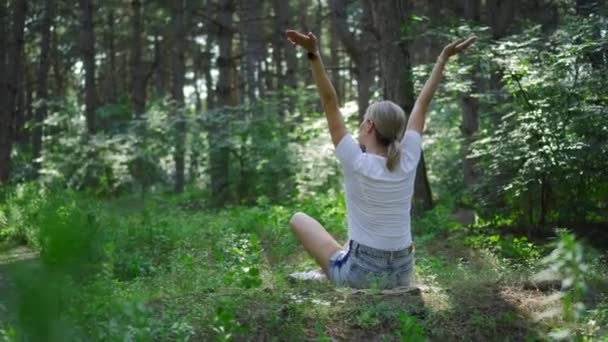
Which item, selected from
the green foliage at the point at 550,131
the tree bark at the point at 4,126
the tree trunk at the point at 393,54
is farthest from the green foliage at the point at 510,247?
the tree bark at the point at 4,126

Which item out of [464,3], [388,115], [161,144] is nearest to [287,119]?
[161,144]

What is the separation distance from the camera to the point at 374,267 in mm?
5344

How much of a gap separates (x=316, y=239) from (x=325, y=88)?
1206 millimetres

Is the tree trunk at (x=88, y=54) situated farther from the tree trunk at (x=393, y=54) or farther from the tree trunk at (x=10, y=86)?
the tree trunk at (x=393, y=54)

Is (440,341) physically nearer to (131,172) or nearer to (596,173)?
(596,173)

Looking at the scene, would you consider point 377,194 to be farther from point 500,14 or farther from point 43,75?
point 43,75

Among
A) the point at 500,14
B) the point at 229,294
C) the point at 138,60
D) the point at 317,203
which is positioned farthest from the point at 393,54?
the point at 138,60

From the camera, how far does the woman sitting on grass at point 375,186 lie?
521 cm

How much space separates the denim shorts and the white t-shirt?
0.06 m

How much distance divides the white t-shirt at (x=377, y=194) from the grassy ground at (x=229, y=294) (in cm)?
47

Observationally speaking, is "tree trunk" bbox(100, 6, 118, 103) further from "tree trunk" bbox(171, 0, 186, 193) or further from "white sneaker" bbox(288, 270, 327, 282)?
"white sneaker" bbox(288, 270, 327, 282)

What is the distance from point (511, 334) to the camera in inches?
179

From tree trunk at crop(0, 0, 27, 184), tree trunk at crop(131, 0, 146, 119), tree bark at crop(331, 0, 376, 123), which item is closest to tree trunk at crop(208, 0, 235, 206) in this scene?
tree bark at crop(331, 0, 376, 123)

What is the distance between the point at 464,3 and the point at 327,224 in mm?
7735
